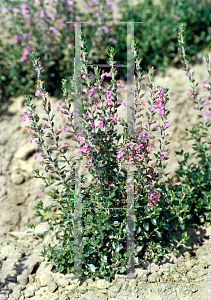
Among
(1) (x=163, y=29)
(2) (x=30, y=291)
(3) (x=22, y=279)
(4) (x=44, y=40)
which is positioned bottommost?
(2) (x=30, y=291)

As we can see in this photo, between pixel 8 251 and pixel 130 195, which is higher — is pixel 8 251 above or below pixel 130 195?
below

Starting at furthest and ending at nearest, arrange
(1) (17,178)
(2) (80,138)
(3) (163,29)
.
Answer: (3) (163,29), (1) (17,178), (2) (80,138)

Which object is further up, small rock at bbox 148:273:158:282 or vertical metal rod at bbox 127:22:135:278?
vertical metal rod at bbox 127:22:135:278

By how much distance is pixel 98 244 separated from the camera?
315 cm

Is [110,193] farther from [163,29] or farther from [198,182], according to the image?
[163,29]

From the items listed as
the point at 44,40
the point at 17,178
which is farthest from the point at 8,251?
the point at 44,40

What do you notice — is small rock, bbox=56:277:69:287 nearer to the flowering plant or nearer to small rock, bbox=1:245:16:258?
small rock, bbox=1:245:16:258

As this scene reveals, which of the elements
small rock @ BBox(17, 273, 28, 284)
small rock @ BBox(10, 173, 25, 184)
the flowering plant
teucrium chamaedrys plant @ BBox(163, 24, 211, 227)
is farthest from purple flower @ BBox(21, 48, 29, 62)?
small rock @ BBox(17, 273, 28, 284)

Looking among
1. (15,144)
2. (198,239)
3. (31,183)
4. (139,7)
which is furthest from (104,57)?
(198,239)

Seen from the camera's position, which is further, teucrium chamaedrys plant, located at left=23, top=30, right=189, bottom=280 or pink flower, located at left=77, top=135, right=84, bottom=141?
teucrium chamaedrys plant, located at left=23, top=30, right=189, bottom=280

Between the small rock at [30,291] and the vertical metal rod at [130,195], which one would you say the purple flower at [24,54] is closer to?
the vertical metal rod at [130,195]

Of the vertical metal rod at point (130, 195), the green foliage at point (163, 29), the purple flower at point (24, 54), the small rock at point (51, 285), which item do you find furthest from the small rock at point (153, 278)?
the purple flower at point (24, 54)

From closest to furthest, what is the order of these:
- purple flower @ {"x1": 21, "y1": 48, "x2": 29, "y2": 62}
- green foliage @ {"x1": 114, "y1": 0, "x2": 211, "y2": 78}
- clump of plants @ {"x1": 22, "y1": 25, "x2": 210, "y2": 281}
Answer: clump of plants @ {"x1": 22, "y1": 25, "x2": 210, "y2": 281}, purple flower @ {"x1": 21, "y1": 48, "x2": 29, "y2": 62}, green foliage @ {"x1": 114, "y1": 0, "x2": 211, "y2": 78}

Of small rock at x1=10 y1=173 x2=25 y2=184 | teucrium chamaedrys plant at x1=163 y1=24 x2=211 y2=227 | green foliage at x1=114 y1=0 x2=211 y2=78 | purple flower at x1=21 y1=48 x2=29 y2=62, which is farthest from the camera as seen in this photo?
green foliage at x1=114 y1=0 x2=211 y2=78
